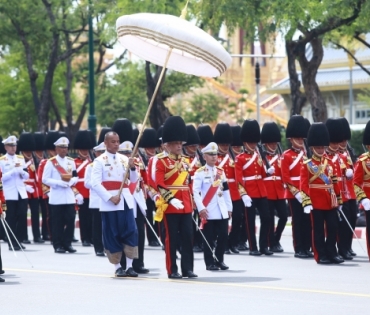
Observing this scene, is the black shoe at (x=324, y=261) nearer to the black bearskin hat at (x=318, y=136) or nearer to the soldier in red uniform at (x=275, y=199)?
the black bearskin hat at (x=318, y=136)

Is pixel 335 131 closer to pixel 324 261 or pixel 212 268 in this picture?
pixel 324 261

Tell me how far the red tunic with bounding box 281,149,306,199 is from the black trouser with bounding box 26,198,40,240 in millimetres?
6152

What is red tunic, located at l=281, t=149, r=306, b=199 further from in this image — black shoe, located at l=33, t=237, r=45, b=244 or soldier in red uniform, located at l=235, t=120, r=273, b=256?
black shoe, located at l=33, t=237, r=45, b=244

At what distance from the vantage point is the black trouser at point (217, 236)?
1662 cm

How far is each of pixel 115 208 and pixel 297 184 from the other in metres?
4.12

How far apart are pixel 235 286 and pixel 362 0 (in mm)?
12224

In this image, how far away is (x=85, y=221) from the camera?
2222cm

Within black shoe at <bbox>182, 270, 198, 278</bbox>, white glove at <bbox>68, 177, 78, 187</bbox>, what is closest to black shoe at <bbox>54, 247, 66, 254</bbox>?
white glove at <bbox>68, 177, 78, 187</bbox>

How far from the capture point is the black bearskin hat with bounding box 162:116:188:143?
50.6ft

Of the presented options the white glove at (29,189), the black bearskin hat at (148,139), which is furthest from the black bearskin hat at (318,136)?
the white glove at (29,189)

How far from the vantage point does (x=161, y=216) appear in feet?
50.7

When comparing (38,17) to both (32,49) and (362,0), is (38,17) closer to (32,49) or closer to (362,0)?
(32,49)

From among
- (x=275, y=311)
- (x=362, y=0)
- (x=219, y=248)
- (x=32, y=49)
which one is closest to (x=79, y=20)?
(x=32, y=49)

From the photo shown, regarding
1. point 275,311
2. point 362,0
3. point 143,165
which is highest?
point 362,0
